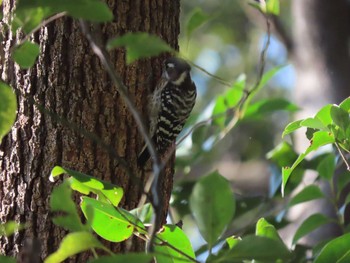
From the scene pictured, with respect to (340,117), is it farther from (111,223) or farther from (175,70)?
(175,70)

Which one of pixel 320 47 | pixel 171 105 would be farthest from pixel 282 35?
pixel 171 105

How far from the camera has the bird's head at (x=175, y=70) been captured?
2.16 m

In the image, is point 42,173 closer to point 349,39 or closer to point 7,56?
point 7,56

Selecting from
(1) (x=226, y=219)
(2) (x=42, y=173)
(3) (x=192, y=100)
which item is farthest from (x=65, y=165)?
(3) (x=192, y=100)

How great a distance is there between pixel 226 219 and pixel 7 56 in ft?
2.87

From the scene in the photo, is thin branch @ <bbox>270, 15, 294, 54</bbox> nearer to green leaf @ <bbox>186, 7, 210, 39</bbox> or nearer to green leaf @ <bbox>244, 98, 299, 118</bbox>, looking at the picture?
green leaf @ <bbox>244, 98, 299, 118</bbox>

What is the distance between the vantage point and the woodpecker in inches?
91.2

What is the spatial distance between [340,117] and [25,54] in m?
0.63

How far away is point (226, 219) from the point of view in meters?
0.99

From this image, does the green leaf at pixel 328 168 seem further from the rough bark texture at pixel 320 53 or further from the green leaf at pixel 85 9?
the rough bark texture at pixel 320 53

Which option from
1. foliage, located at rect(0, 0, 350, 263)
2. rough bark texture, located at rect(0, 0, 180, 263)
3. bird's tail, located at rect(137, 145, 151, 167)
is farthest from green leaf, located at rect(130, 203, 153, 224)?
bird's tail, located at rect(137, 145, 151, 167)

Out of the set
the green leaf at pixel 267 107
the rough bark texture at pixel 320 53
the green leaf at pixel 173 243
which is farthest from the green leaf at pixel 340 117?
the rough bark texture at pixel 320 53

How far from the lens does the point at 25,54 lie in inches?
40.4

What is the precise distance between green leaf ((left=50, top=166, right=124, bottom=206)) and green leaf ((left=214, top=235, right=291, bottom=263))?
17.7 inches
